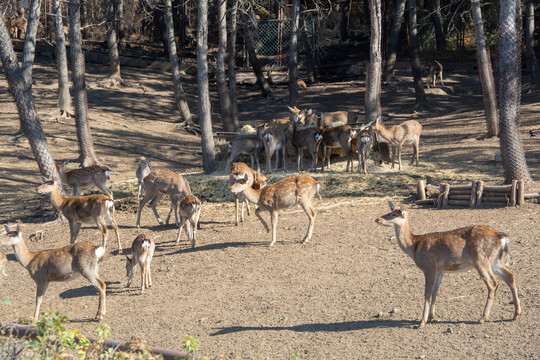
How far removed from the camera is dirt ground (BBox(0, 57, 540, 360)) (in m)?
7.59

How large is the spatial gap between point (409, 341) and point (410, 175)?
797 cm

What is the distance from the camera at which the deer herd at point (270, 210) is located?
783 centimetres

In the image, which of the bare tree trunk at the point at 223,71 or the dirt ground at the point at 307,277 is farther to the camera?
the bare tree trunk at the point at 223,71

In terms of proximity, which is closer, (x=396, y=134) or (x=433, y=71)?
(x=396, y=134)

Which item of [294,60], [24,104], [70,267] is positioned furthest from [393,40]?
[70,267]

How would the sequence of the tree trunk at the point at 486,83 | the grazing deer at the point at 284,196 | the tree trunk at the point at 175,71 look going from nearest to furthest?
the grazing deer at the point at 284,196 < the tree trunk at the point at 486,83 < the tree trunk at the point at 175,71

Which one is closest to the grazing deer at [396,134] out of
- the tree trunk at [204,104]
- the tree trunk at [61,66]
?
the tree trunk at [204,104]

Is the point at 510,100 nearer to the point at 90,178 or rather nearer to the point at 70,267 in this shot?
the point at 90,178

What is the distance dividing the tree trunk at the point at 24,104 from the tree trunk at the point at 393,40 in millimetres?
16319

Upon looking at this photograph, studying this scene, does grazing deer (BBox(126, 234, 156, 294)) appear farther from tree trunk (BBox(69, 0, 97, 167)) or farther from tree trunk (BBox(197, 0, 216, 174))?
tree trunk (BBox(69, 0, 97, 167))

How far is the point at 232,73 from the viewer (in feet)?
74.4

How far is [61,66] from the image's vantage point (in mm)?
22625

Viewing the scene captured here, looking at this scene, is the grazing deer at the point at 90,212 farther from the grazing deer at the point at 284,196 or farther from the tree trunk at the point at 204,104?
the tree trunk at the point at 204,104

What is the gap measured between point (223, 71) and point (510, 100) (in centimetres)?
849
